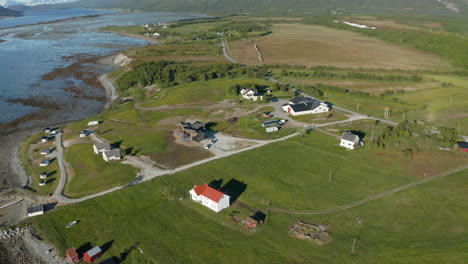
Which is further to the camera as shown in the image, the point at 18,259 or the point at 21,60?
the point at 21,60

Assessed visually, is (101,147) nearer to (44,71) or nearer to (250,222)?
(250,222)

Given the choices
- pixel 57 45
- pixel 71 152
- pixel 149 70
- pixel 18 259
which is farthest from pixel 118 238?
pixel 57 45

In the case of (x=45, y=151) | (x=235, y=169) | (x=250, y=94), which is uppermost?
(x=250, y=94)

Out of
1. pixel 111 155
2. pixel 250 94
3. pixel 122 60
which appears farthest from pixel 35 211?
pixel 122 60

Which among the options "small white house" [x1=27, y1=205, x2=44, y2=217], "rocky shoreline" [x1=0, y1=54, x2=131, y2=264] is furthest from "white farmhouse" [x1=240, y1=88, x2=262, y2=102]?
"small white house" [x1=27, y1=205, x2=44, y2=217]

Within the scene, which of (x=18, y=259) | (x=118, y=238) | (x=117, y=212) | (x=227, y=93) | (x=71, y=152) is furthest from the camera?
(x=227, y=93)

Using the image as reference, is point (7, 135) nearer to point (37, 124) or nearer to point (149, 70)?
point (37, 124)
